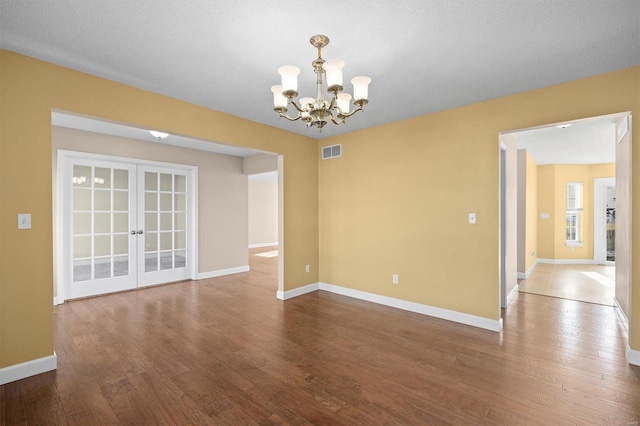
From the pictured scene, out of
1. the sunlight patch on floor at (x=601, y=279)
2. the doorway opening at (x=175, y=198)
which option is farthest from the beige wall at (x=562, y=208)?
the doorway opening at (x=175, y=198)

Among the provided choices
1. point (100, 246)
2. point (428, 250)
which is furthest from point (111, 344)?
point (428, 250)

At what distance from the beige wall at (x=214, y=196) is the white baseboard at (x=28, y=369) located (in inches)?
133

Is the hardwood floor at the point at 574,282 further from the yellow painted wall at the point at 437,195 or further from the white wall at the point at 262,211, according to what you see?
the white wall at the point at 262,211

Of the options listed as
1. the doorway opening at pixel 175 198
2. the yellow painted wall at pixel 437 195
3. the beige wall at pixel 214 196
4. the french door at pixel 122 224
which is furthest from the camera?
the beige wall at pixel 214 196

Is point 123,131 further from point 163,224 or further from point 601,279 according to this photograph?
point 601,279

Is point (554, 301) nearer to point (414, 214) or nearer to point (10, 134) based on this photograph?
point (414, 214)

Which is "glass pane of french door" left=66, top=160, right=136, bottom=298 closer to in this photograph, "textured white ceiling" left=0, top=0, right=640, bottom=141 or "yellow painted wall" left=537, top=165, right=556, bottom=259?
"textured white ceiling" left=0, top=0, right=640, bottom=141

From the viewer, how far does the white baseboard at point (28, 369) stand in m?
2.27

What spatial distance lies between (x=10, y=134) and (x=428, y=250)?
14.3ft

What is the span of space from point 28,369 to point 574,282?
313 inches

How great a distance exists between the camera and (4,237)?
2.28 meters

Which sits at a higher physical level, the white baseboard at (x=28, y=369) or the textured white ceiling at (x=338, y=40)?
the textured white ceiling at (x=338, y=40)

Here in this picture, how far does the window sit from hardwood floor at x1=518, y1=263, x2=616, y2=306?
35.9 inches

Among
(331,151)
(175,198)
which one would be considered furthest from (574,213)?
(175,198)
